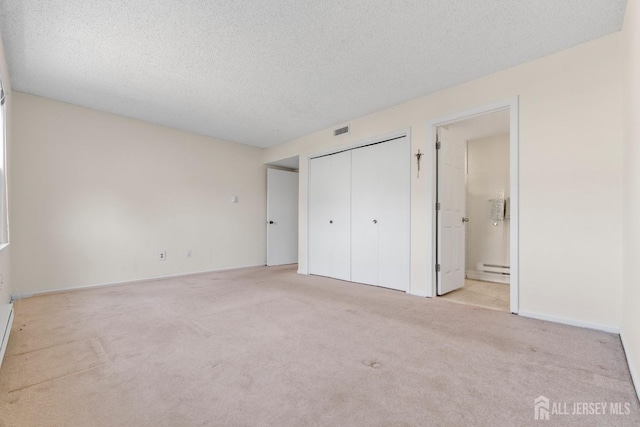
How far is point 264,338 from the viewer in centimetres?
224

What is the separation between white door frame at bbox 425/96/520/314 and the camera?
2.80m

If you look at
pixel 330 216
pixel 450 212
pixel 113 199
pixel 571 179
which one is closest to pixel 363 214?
pixel 330 216

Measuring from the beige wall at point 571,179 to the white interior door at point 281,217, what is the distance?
4.19 m

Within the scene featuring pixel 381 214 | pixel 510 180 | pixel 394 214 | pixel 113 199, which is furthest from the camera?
pixel 113 199

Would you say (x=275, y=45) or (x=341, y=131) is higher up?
(x=275, y=45)

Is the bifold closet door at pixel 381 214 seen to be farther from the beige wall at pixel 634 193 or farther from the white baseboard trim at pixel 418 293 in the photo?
the beige wall at pixel 634 193

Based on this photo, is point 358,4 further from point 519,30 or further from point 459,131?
point 459,131

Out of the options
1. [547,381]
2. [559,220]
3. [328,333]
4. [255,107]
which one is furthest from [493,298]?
[255,107]

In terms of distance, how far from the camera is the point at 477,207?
4.87m

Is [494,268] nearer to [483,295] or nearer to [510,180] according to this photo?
[483,295]

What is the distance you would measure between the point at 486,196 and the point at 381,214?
2.00 meters

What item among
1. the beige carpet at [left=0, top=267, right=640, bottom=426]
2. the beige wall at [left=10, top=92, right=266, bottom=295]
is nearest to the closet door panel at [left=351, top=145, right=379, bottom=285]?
the beige carpet at [left=0, top=267, right=640, bottom=426]

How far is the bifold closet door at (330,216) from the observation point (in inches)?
181

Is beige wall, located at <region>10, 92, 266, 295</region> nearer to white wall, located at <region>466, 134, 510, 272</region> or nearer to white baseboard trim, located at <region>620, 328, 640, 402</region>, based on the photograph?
white wall, located at <region>466, 134, 510, 272</region>
